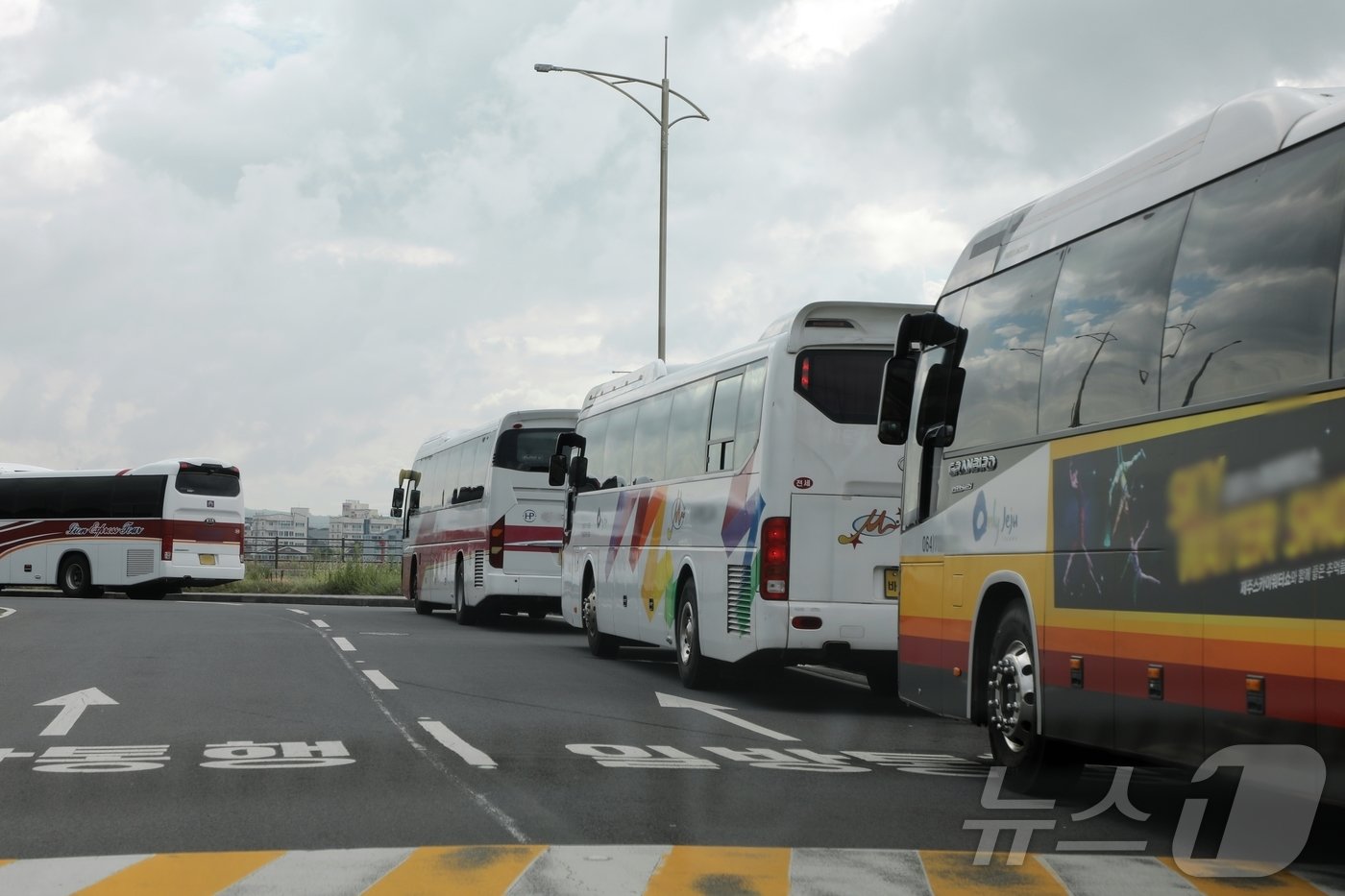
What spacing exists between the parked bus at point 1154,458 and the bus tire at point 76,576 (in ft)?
113

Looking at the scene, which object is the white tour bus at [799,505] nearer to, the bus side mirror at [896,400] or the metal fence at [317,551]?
the bus side mirror at [896,400]

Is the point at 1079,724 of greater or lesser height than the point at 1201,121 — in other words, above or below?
below

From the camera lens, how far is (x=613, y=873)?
20.2 ft

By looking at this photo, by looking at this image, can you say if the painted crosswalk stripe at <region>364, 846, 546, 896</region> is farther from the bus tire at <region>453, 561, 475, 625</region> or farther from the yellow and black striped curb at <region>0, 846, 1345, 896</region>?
the bus tire at <region>453, 561, 475, 625</region>

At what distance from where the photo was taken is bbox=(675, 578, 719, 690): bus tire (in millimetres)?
14758

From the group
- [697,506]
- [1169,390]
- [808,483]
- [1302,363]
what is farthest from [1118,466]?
[697,506]

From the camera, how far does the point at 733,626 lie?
13.6 m

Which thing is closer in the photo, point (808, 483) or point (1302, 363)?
point (1302, 363)

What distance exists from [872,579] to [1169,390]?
6.28 metres

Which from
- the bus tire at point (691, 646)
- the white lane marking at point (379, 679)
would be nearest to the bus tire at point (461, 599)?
the white lane marking at point (379, 679)

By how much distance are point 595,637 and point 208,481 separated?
23.5 metres

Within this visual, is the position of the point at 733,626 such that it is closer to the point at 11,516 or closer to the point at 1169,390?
the point at 1169,390

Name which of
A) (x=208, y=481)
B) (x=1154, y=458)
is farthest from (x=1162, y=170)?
(x=208, y=481)

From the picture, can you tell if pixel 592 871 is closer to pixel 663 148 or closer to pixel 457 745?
pixel 457 745
